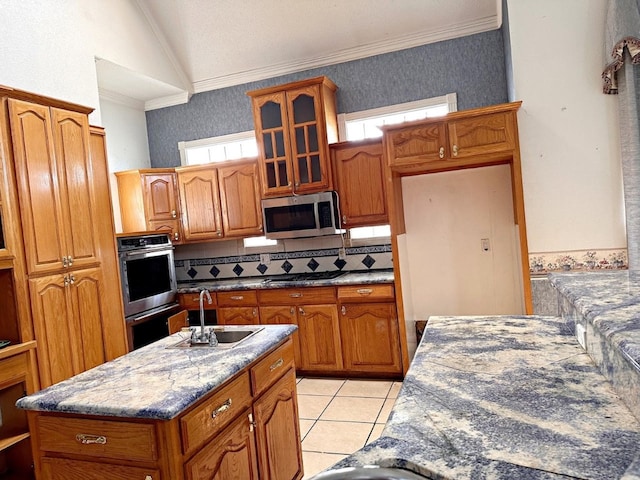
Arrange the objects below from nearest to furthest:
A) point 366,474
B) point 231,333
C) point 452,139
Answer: point 366,474 → point 231,333 → point 452,139

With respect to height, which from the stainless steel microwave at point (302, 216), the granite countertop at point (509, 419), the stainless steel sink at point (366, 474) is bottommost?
the granite countertop at point (509, 419)

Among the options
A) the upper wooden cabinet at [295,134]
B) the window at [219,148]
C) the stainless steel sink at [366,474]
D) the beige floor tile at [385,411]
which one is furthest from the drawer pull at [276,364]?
the window at [219,148]

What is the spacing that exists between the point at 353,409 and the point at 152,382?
1979 millimetres

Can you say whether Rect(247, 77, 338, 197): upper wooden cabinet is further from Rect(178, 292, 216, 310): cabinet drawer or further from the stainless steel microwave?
Rect(178, 292, 216, 310): cabinet drawer

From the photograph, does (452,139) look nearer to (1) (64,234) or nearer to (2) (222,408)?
(2) (222,408)

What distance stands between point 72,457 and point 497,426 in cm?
143

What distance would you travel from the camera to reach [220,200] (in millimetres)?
4434

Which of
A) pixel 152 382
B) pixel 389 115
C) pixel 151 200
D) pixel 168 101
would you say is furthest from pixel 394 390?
pixel 168 101

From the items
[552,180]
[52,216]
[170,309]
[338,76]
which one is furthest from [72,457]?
[338,76]

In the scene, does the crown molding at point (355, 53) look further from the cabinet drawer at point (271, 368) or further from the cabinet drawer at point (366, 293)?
the cabinet drawer at point (271, 368)

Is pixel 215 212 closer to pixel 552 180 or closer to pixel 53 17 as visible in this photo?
pixel 53 17

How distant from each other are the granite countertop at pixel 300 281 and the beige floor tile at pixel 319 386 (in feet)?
2.79

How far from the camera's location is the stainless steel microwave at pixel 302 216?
13.0ft

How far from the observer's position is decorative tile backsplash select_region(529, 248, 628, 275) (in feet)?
9.99
